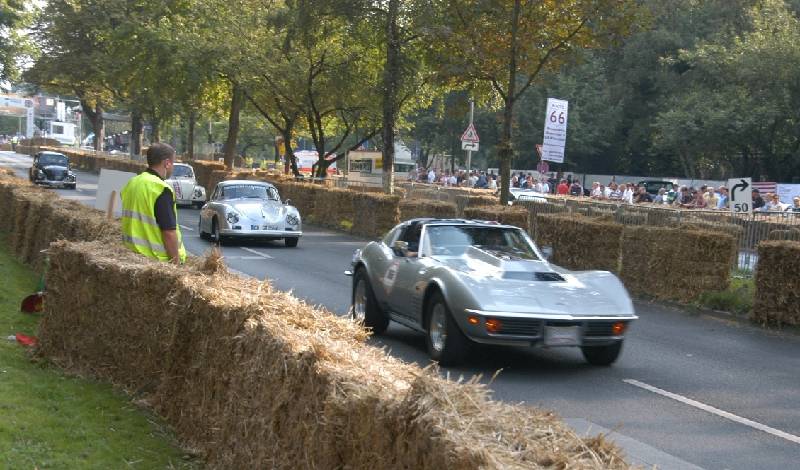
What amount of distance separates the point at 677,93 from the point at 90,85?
3815 cm

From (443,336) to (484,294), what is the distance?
0.66 m

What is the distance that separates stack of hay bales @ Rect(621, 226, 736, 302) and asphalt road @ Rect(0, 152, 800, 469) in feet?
2.53

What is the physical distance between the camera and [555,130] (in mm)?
27234

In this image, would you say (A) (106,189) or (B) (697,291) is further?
(B) (697,291)

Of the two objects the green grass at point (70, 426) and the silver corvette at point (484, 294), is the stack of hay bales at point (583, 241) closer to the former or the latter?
the silver corvette at point (484, 294)

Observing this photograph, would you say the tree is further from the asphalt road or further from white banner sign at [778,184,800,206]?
white banner sign at [778,184,800,206]

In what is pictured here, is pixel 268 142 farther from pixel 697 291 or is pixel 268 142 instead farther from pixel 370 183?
pixel 697 291

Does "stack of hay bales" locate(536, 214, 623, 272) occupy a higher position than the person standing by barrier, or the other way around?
the person standing by barrier

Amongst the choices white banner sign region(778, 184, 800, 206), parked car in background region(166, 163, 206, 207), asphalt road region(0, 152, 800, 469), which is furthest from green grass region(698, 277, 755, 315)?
white banner sign region(778, 184, 800, 206)

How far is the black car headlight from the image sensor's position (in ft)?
76.4

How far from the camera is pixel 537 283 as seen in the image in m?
10.0

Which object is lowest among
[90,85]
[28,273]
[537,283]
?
[28,273]

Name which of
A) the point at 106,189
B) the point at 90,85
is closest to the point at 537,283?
the point at 106,189

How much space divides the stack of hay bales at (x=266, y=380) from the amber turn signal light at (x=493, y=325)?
9.58ft
